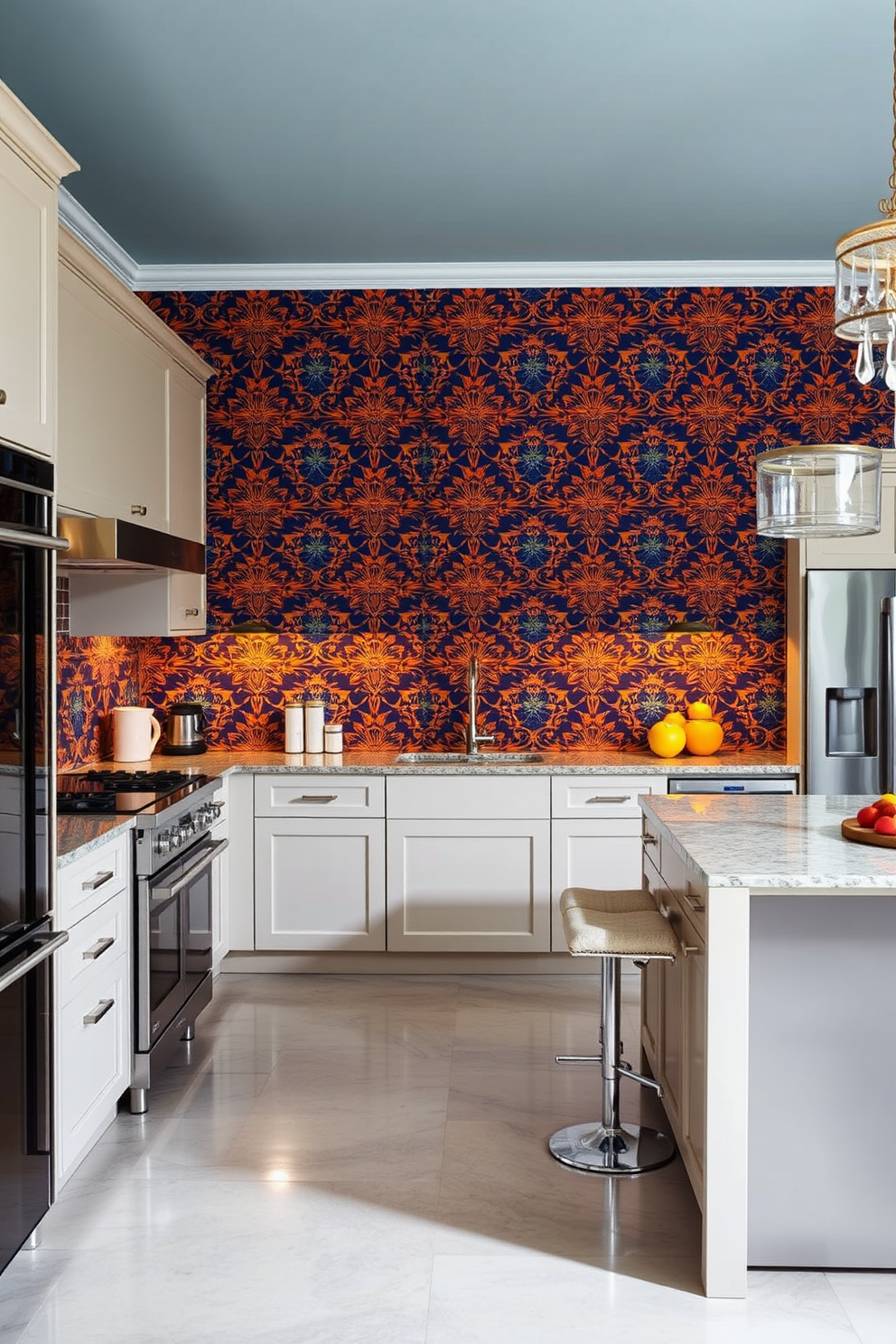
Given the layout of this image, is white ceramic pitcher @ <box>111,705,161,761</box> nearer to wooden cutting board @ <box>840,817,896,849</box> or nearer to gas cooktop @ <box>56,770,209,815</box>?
gas cooktop @ <box>56,770,209,815</box>

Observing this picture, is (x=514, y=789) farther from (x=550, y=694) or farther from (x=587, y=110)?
(x=587, y=110)

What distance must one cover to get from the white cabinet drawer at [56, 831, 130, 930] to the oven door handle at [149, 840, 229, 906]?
4.6 inches

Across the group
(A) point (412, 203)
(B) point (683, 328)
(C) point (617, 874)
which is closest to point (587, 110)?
(A) point (412, 203)

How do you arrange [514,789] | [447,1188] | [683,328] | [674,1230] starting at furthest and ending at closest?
[683,328], [514,789], [447,1188], [674,1230]

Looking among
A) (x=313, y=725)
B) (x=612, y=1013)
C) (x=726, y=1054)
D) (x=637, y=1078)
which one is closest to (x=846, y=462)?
(x=726, y=1054)

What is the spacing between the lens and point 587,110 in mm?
3518

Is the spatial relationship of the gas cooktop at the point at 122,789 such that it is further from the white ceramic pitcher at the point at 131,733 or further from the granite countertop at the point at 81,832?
the white ceramic pitcher at the point at 131,733

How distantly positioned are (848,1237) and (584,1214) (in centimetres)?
59

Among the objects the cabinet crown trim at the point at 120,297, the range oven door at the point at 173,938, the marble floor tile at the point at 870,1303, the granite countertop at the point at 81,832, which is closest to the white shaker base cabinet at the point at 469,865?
the range oven door at the point at 173,938

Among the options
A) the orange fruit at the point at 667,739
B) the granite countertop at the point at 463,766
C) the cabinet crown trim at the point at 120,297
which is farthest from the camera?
the orange fruit at the point at 667,739

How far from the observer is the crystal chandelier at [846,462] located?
7.41 feet

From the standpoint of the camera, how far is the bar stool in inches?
106

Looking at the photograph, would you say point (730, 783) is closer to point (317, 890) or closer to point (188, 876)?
point (317, 890)

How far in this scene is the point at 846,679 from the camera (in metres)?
4.43
